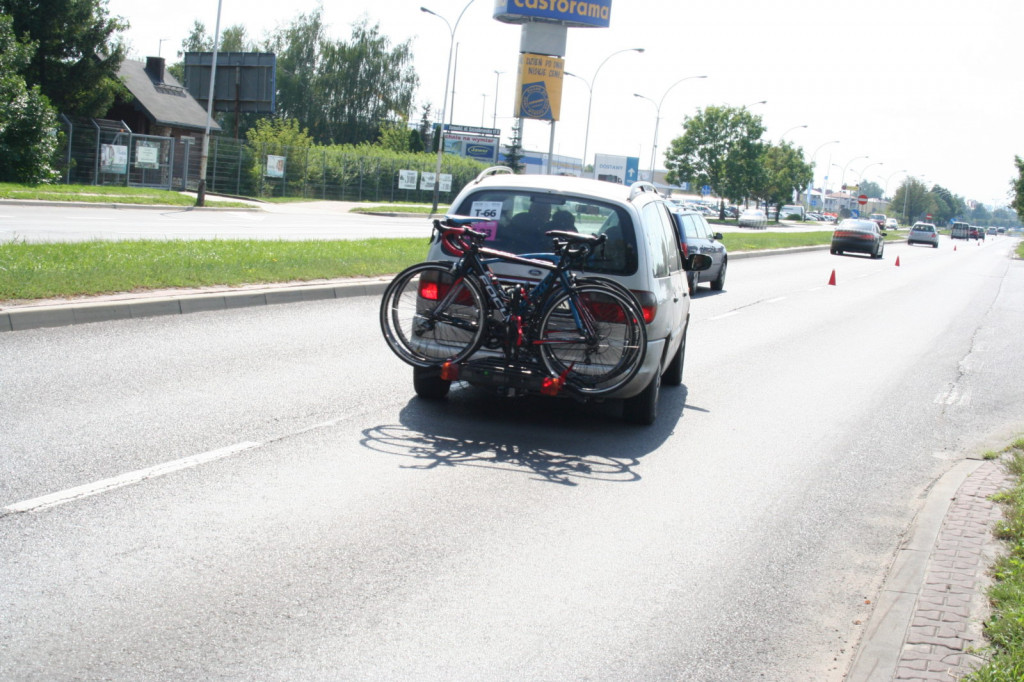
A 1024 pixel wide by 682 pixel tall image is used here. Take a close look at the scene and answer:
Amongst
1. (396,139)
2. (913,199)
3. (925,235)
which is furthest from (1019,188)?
(913,199)

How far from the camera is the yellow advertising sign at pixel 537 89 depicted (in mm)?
70625

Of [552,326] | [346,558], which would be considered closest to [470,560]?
[346,558]

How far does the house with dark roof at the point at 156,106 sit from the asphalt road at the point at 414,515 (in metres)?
46.4

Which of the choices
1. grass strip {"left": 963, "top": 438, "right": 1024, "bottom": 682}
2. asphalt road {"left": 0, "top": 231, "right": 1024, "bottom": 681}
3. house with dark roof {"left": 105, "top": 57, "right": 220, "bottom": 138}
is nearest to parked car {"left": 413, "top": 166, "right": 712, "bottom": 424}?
asphalt road {"left": 0, "top": 231, "right": 1024, "bottom": 681}

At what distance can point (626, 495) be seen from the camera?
20.5 feet

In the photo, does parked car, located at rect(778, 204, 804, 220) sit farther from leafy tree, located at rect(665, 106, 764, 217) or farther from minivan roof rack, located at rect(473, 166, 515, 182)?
minivan roof rack, located at rect(473, 166, 515, 182)

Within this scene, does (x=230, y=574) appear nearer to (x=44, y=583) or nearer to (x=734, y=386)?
(x=44, y=583)

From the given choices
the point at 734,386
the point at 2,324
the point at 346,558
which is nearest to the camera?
the point at 346,558

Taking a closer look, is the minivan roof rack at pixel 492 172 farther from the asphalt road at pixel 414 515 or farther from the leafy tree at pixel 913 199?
the leafy tree at pixel 913 199

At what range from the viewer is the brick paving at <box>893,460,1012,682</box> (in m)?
3.98

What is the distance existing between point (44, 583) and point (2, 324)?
614 centimetres

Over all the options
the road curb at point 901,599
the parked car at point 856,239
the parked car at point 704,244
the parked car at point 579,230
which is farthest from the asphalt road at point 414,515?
the parked car at point 856,239

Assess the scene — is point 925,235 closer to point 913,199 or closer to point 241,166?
point 241,166

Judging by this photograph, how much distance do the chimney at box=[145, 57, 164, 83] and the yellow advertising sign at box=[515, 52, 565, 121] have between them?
23672mm
